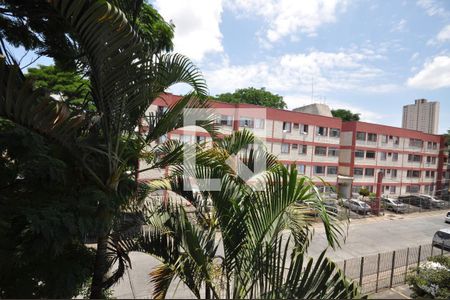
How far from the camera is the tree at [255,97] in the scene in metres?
39.9

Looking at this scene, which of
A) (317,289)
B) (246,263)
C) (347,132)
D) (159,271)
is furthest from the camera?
(347,132)

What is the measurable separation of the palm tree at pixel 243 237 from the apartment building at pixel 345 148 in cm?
1371

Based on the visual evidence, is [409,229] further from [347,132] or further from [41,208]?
[41,208]

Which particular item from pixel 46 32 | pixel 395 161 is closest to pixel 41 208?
pixel 46 32

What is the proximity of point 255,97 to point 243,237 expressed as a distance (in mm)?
38401

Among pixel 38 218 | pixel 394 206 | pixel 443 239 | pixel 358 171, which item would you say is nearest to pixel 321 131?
pixel 358 171

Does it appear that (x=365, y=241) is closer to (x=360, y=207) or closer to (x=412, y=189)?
(x=360, y=207)

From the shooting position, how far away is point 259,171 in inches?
162

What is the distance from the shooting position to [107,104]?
3.02 meters

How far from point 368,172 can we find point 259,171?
28477mm

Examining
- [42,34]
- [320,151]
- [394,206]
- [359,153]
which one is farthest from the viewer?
[359,153]

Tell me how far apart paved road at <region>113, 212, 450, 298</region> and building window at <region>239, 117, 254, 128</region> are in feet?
29.7

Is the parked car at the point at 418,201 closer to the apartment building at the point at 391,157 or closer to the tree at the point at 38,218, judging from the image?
the apartment building at the point at 391,157

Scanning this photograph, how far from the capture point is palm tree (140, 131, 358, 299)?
2143 mm
